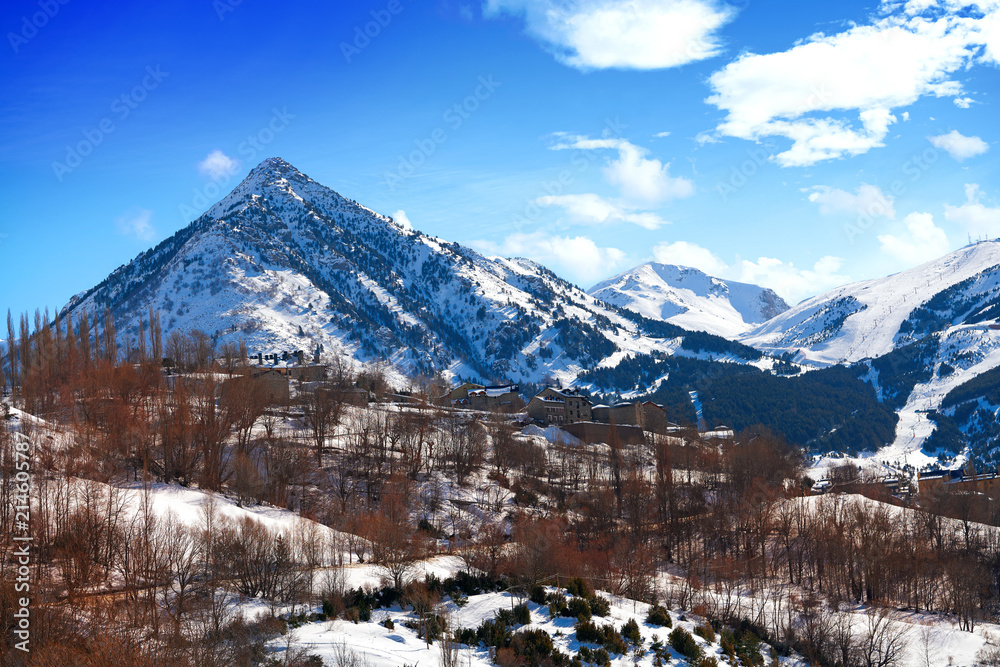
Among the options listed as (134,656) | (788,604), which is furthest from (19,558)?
(788,604)

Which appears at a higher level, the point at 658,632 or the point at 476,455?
the point at 476,455

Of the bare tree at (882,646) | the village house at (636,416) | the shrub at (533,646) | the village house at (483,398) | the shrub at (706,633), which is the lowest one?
the bare tree at (882,646)

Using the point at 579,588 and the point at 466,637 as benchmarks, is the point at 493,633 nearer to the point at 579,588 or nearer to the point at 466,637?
the point at 466,637

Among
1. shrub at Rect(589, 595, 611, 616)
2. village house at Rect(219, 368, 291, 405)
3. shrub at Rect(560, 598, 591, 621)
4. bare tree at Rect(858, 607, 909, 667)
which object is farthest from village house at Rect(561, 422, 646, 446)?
shrub at Rect(560, 598, 591, 621)

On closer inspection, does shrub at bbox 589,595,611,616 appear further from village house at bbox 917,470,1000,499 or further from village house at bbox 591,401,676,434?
village house at bbox 591,401,676,434

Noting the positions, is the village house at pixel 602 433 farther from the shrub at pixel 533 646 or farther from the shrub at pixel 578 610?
the shrub at pixel 533 646

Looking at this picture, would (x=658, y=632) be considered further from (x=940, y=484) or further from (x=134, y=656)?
(x=940, y=484)

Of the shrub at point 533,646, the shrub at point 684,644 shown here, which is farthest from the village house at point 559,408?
the shrub at point 533,646
